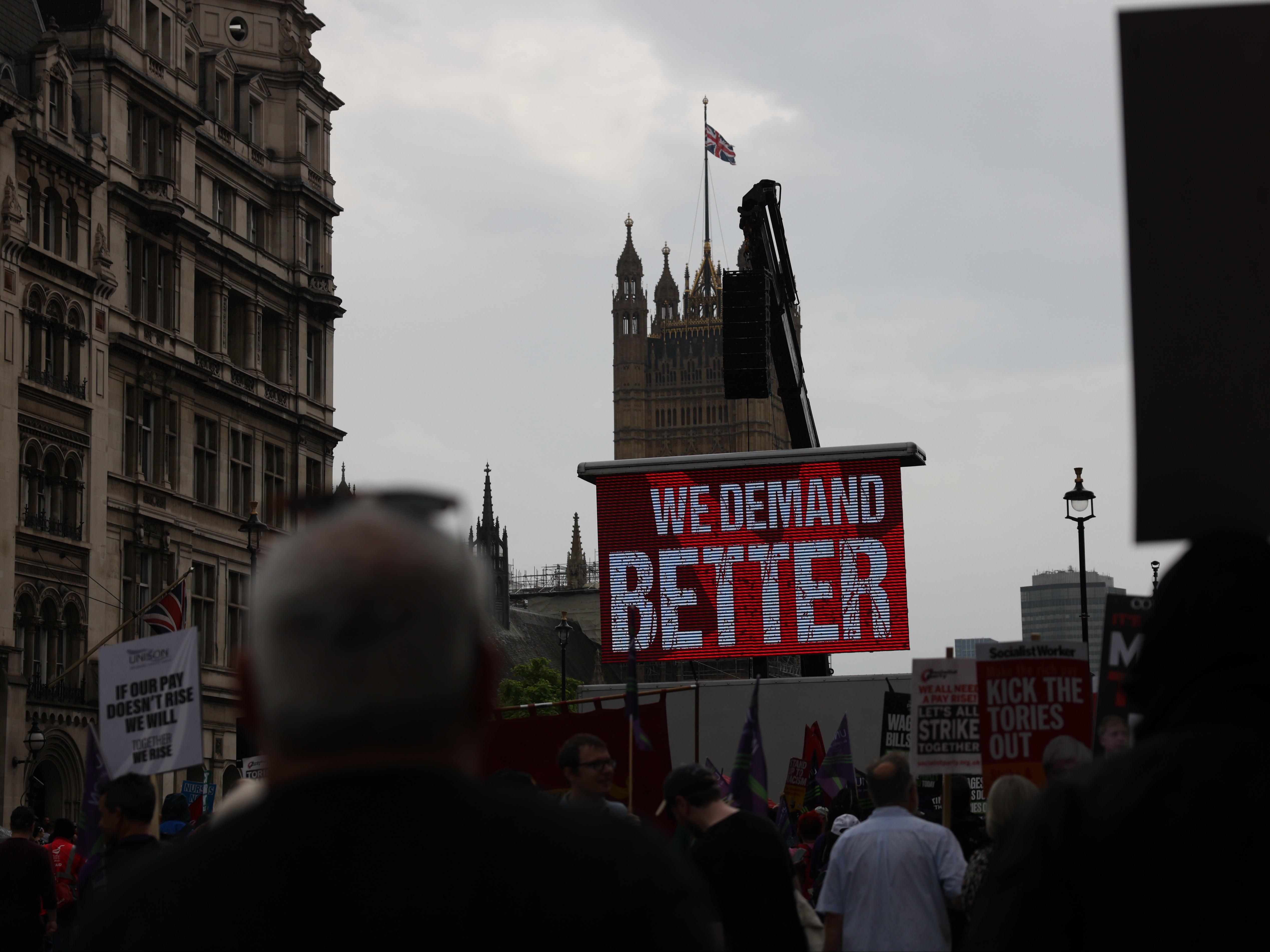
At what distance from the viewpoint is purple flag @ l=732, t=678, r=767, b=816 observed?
10.4 meters

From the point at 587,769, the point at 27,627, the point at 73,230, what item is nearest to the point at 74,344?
the point at 73,230

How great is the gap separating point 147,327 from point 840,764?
2747cm

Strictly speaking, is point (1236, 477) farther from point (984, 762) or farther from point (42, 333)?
point (42, 333)

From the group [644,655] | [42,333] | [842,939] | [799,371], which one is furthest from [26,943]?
[42,333]

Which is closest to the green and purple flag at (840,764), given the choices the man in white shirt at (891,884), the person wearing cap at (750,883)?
the man in white shirt at (891,884)

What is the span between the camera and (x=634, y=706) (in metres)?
11.8

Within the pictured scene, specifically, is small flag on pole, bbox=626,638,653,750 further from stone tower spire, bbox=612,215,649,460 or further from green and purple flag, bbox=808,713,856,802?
stone tower spire, bbox=612,215,649,460

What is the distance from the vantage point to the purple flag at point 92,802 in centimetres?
1025

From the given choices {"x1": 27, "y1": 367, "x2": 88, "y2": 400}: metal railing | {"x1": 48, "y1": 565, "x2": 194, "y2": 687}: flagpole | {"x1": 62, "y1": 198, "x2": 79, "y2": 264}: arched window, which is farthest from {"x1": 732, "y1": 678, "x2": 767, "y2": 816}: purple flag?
{"x1": 62, "y1": 198, "x2": 79, "y2": 264}: arched window

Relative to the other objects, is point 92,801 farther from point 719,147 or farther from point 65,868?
point 719,147

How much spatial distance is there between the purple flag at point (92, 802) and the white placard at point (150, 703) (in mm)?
182

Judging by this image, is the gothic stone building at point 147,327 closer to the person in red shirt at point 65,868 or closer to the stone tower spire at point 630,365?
the person in red shirt at point 65,868

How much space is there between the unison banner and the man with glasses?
139 inches

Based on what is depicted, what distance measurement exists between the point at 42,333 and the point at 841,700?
19.0 metres
